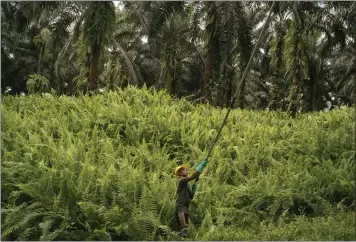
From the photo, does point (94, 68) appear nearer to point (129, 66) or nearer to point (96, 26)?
point (96, 26)

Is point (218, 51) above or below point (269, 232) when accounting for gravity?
above

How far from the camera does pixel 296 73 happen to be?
75.6 feet

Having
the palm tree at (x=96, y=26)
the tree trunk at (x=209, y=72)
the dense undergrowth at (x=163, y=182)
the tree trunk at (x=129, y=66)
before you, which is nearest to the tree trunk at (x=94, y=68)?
the palm tree at (x=96, y=26)

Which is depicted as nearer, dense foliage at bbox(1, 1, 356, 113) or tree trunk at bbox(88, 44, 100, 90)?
tree trunk at bbox(88, 44, 100, 90)

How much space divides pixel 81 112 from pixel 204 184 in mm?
6345

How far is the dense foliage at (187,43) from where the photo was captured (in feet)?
65.9

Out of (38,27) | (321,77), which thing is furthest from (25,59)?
(321,77)

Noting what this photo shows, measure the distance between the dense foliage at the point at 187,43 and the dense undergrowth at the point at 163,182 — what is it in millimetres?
7246

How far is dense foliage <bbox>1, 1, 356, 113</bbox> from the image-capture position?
790 inches

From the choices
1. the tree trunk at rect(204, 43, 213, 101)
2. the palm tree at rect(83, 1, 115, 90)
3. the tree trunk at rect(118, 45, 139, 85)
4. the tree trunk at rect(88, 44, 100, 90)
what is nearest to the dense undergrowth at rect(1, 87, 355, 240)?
the tree trunk at rect(88, 44, 100, 90)

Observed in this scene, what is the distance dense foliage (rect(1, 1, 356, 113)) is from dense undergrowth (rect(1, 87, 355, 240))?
7246 mm

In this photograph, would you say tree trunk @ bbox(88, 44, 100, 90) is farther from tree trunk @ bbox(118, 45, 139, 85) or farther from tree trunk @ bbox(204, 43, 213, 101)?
tree trunk @ bbox(118, 45, 139, 85)

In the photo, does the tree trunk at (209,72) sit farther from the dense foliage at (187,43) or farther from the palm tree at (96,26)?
the palm tree at (96,26)

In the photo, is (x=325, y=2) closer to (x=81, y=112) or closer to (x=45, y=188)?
(x=81, y=112)
